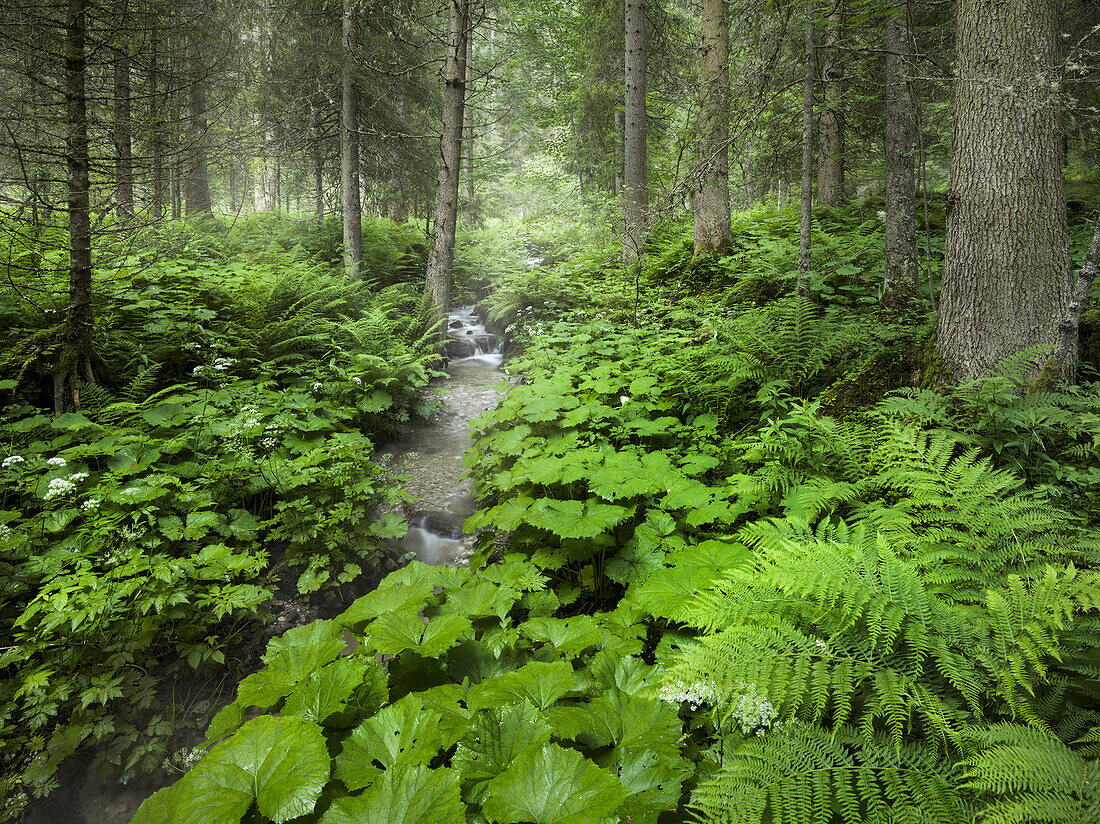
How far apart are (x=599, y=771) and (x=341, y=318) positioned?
23.3 feet

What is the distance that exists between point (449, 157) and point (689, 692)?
8.76 m

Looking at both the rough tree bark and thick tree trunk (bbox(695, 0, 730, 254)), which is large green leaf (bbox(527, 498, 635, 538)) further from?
thick tree trunk (bbox(695, 0, 730, 254))

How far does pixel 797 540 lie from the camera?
2.08 metres

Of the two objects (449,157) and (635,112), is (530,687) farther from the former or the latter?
(635,112)

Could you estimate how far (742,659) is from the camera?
1.44m

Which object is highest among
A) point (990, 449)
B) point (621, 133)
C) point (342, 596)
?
point (621, 133)

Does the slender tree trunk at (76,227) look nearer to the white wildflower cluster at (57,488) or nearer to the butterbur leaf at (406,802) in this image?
the white wildflower cluster at (57,488)

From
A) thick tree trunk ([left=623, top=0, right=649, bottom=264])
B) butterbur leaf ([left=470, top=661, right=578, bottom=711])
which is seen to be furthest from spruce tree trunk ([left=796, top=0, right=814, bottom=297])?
butterbur leaf ([left=470, top=661, right=578, bottom=711])

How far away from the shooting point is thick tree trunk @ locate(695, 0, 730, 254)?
6207 millimetres

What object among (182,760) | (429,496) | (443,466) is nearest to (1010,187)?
(429,496)

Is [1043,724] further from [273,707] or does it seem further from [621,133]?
[621,133]

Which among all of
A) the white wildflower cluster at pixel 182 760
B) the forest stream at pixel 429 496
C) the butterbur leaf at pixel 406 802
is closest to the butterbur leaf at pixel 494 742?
the butterbur leaf at pixel 406 802

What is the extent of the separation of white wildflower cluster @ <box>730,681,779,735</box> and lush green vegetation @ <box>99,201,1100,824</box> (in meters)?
0.01

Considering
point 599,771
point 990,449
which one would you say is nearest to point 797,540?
point 599,771
